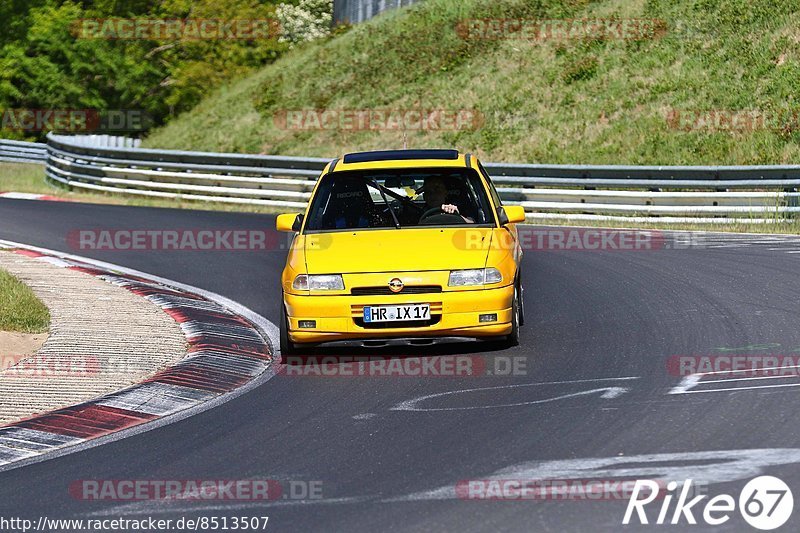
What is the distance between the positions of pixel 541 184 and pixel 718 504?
57.1 ft

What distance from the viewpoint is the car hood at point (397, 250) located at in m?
10.1

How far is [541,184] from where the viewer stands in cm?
2311

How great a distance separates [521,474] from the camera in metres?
6.59

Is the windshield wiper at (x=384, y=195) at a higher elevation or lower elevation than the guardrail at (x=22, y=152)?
higher

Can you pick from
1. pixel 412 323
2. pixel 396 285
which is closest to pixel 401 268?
pixel 396 285

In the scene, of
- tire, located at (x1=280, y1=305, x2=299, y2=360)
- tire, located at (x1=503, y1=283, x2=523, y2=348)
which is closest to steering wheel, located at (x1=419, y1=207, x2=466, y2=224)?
tire, located at (x1=503, y1=283, x2=523, y2=348)

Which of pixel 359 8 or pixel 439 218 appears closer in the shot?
pixel 439 218

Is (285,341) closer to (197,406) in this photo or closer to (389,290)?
(389,290)

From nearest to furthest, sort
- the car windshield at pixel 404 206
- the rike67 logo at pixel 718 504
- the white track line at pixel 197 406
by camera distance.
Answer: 1. the rike67 logo at pixel 718 504
2. the white track line at pixel 197 406
3. the car windshield at pixel 404 206

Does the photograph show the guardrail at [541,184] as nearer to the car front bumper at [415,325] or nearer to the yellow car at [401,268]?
the yellow car at [401,268]

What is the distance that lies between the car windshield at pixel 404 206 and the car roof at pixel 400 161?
55 millimetres

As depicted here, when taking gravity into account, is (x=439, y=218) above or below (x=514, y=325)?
above

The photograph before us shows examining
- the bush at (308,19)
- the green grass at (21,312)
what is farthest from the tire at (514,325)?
the bush at (308,19)

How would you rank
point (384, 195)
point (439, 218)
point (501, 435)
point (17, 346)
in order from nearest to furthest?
point (501, 435) → point (17, 346) → point (439, 218) → point (384, 195)
